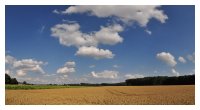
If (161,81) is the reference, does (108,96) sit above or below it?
below

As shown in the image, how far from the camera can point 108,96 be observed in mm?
12664

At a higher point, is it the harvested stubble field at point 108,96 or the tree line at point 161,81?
the tree line at point 161,81

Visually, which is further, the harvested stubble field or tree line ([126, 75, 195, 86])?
tree line ([126, 75, 195, 86])

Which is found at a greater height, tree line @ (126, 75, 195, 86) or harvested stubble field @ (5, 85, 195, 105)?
tree line @ (126, 75, 195, 86)

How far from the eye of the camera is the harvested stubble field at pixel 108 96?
11.4m

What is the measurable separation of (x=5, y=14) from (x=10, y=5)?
273 millimetres

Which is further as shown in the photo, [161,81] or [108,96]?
[161,81]

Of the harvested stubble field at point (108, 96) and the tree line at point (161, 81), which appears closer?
the harvested stubble field at point (108, 96)

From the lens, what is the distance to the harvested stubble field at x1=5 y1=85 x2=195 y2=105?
1141 centimetres
